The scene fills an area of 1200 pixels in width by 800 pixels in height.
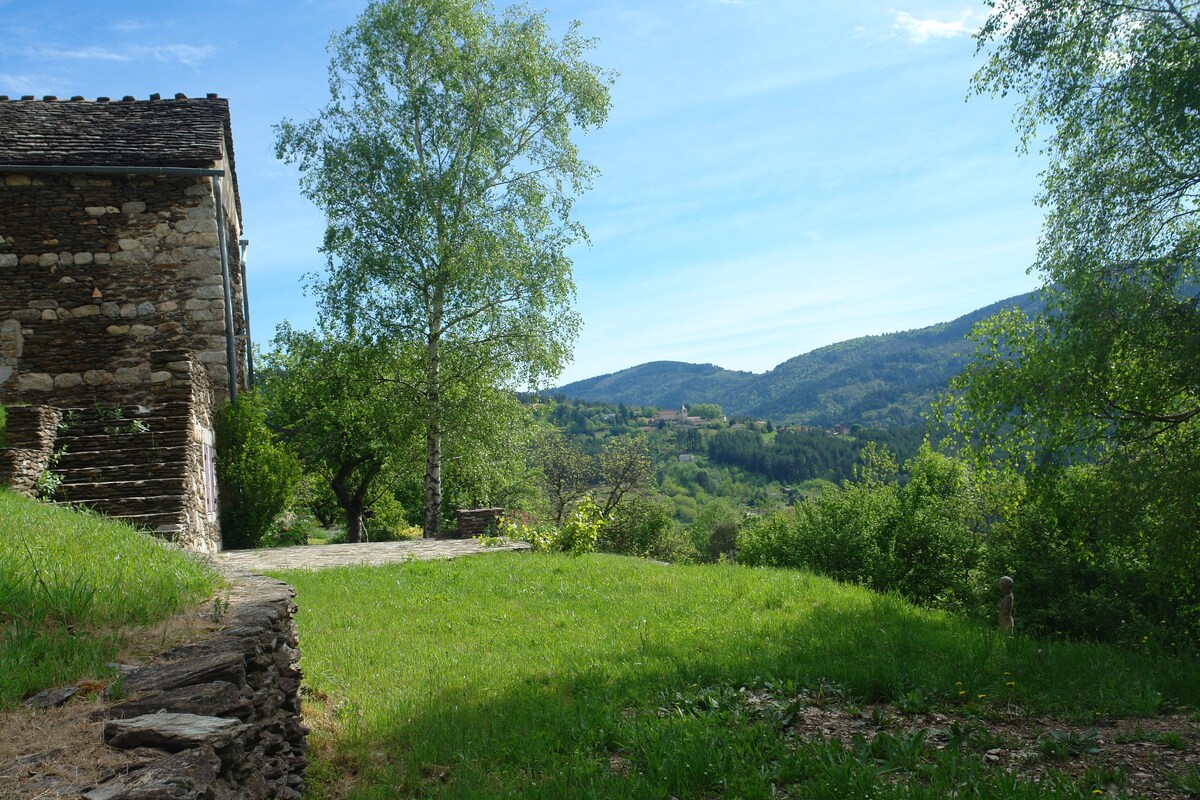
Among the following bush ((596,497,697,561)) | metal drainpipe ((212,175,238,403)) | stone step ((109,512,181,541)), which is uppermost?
metal drainpipe ((212,175,238,403))

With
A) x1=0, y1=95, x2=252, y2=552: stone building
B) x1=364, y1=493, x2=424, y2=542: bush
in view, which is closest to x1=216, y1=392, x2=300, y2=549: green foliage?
x1=0, y1=95, x2=252, y2=552: stone building

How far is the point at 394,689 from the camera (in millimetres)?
6445

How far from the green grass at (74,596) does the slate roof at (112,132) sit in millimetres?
11127

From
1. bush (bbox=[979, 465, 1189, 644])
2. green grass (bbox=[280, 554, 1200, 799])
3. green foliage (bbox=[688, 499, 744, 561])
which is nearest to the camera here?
green grass (bbox=[280, 554, 1200, 799])

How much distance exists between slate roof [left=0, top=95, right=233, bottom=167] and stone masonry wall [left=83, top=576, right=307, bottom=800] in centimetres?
1275

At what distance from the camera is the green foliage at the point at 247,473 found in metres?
15.6

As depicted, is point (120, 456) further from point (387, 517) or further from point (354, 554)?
point (387, 517)

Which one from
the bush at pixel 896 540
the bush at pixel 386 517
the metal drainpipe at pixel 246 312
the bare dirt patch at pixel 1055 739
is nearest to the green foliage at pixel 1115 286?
the bare dirt patch at pixel 1055 739

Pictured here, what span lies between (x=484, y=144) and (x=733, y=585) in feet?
45.1

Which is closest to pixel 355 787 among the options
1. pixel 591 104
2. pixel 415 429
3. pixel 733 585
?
pixel 733 585

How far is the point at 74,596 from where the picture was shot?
4160 mm

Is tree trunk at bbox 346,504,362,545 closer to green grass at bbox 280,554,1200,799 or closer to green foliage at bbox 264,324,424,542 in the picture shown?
green foliage at bbox 264,324,424,542

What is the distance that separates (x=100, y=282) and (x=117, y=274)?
32cm

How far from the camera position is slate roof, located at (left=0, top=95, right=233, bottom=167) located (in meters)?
14.3
